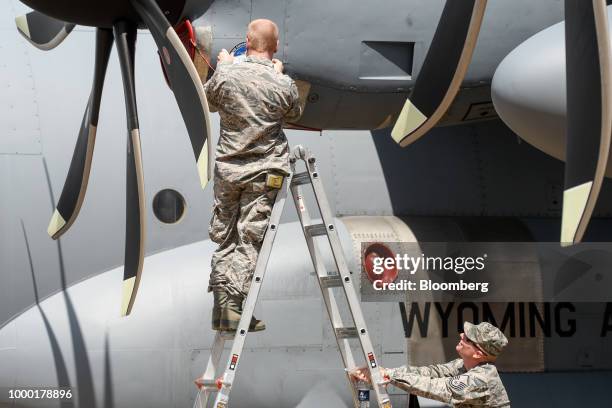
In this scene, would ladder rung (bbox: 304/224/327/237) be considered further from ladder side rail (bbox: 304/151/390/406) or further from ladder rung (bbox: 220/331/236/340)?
ladder rung (bbox: 220/331/236/340)

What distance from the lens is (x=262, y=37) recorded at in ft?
14.8

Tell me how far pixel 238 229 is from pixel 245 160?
0.33 m

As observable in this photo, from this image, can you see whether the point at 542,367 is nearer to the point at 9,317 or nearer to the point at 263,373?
the point at 263,373

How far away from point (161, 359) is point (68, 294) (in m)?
0.81

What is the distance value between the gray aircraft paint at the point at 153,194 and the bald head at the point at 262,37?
1.52 m

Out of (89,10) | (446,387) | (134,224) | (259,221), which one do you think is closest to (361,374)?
(446,387)

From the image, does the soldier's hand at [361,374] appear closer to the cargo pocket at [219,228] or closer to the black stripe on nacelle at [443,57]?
the cargo pocket at [219,228]

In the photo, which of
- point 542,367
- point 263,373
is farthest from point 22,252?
point 542,367

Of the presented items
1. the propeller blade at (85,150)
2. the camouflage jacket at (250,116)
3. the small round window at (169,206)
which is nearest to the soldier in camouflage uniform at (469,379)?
the camouflage jacket at (250,116)

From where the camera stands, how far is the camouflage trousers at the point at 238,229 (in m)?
4.30

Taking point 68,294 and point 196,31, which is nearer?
point 196,31


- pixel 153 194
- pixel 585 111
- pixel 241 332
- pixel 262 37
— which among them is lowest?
pixel 241 332

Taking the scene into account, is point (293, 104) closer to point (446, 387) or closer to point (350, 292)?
point (350, 292)

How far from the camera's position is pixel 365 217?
7.25 meters
